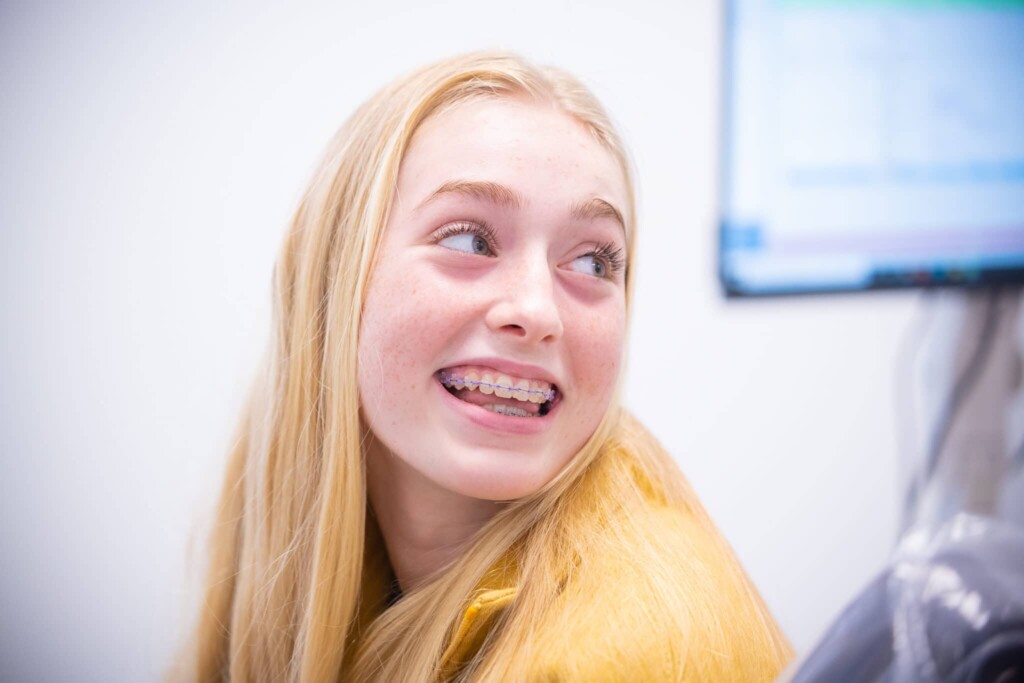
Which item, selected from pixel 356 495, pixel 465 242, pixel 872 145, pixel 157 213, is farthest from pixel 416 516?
pixel 872 145

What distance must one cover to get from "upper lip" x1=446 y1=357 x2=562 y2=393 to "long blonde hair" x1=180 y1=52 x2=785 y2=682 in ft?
0.32

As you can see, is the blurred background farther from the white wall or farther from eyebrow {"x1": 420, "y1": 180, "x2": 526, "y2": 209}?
eyebrow {"x1": 420, "y1": 180, "x2": 526, "y2": 209}

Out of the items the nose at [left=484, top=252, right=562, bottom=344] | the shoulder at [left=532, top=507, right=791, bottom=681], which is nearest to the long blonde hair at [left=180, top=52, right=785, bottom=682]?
the shoulder at [left=532, top=507, right=791, bottom=681]

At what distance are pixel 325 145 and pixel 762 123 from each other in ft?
1.59

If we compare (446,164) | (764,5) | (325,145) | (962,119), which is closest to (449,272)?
(446,164)

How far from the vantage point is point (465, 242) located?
602 millimetres

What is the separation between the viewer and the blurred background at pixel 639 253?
2.26 ft

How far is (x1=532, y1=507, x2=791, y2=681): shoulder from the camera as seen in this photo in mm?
463

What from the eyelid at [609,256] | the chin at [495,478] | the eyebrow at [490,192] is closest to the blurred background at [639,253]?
the eyelid at [609,256]

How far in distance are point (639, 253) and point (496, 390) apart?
0.30 m

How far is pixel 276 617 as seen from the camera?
71 centimetres

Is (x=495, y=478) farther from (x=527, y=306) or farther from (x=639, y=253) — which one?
(x=639, y=253)

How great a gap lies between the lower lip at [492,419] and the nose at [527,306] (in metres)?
0.07

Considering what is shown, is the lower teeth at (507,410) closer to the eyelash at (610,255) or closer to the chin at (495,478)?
the chin at (495,478)
